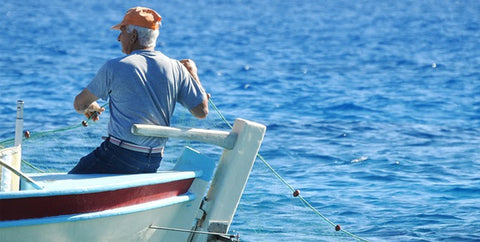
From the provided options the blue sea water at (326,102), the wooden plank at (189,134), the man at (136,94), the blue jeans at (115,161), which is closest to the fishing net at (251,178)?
the blue sea water at (326,102)

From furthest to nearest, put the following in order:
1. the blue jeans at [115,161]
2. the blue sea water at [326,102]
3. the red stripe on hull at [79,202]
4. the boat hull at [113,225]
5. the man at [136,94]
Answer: the blue sea water at [326,102]
the blue jeans at [115,161]
the man at [136,94]
the boat hull at [113,225]
the red stripe on hull at [79,202]

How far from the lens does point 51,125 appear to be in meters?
13.4

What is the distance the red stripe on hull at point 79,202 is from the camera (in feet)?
14.8

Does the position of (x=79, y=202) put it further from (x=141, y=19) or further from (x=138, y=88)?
(x=141, y=19)

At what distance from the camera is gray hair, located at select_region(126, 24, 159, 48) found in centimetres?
514

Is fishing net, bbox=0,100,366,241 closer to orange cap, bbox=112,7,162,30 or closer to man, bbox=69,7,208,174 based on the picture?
man, bbox=69,7,208,174

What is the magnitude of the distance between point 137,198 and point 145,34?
3.02 feet

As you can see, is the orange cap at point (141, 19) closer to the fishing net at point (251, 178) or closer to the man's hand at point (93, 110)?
the man's hand at point (93, 110)

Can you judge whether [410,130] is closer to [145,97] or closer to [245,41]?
[145,97]

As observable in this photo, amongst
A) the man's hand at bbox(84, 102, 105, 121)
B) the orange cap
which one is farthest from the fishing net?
the orange cap

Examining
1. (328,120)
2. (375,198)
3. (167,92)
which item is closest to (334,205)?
(375,198)

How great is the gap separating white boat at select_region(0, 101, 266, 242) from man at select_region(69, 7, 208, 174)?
14cm

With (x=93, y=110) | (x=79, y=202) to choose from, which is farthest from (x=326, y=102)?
(x=79, y=202)

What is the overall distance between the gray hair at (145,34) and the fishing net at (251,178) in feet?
2.97
